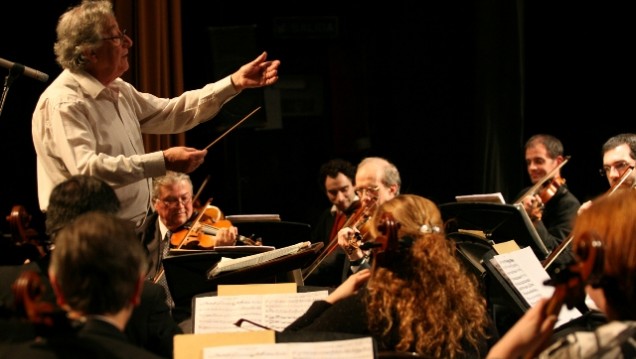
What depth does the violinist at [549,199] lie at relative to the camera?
4969mm

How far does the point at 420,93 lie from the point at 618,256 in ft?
14.4

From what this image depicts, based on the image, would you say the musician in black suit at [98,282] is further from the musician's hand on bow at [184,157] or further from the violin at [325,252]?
the violin at [325,252]

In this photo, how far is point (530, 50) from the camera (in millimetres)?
6148

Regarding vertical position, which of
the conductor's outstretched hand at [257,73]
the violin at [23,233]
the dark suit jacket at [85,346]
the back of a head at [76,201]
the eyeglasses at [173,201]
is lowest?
the dark suit jacket at [85,346]

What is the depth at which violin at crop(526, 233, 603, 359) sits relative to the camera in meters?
1.69

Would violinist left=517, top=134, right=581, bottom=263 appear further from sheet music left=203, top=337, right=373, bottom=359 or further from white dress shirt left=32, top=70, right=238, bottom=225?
sheet music left=203, top=337, right=373, bottom=359

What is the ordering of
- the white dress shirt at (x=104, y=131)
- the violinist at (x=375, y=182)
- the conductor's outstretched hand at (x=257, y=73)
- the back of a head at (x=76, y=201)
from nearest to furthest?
the back of a head at (x=76, y=201), the white dress shirt at (x=104, y=131), the conductor's outstretched hand at (x=257, y=73), the violinist at (x=375, y=182)

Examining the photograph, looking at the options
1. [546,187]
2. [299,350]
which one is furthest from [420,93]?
[299,350]

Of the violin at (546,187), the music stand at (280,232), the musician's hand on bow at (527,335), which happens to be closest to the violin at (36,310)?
the musician's hand on bow at (527,335)

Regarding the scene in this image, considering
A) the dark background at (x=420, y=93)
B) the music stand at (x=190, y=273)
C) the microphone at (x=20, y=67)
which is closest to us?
the microphone at (x=20, y=67)

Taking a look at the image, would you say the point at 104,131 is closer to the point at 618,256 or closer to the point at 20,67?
the point at 20,67

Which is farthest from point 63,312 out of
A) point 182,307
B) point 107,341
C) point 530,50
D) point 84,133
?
point 530,50

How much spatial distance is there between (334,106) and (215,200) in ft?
3.58

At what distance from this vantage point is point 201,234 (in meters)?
4.62
